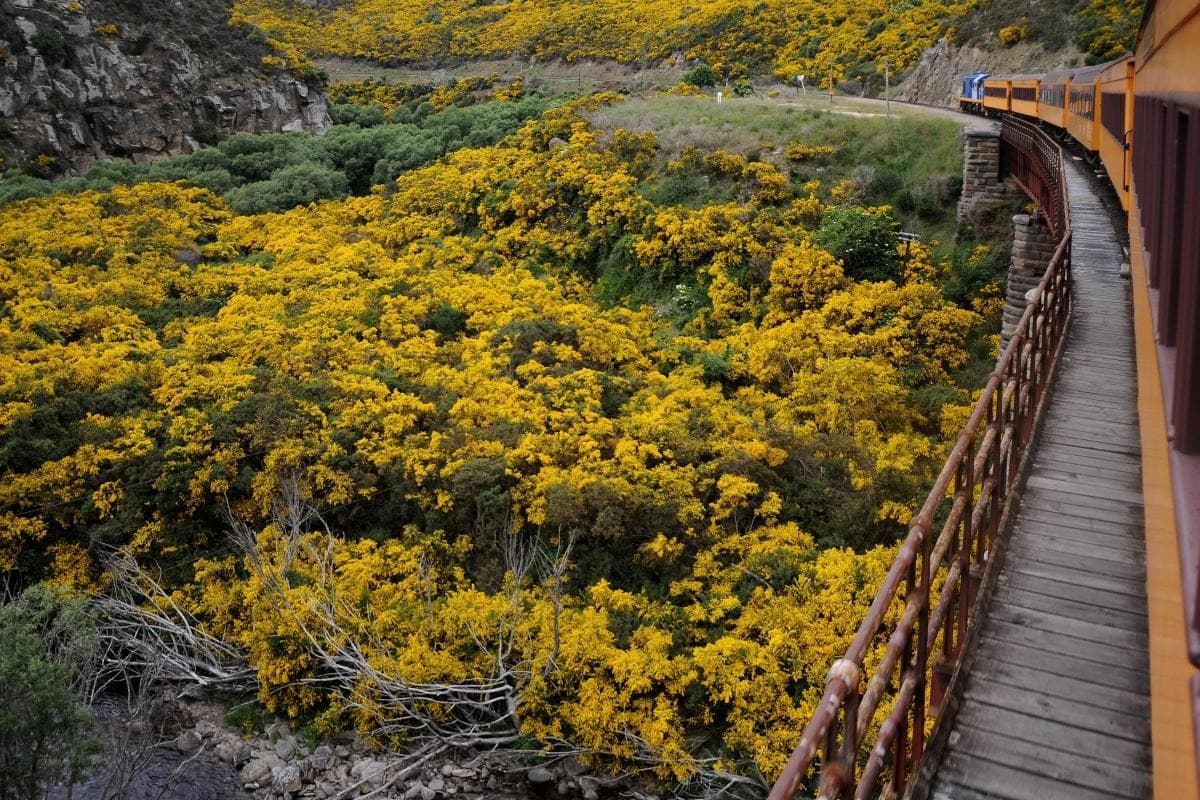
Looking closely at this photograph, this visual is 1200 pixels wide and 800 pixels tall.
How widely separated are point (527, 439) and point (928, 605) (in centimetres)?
967

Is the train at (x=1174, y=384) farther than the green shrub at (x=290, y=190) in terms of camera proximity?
No

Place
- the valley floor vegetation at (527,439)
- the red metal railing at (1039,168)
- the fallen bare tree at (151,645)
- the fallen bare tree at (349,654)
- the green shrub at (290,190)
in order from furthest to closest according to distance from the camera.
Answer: the green shrub at (290,190), the red metal railing at (1039,168), the fallen bare tree at (151,645), the valley floor vegetation at (527,439), the fallen bare tree at (349,654)

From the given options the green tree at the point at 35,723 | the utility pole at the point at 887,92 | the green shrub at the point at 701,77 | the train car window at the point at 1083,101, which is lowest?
the green tree at the point at 35,723

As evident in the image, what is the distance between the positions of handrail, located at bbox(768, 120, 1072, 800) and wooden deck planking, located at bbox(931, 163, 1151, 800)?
18 cm

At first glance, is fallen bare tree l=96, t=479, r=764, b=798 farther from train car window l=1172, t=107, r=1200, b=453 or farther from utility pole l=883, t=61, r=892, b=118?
utility pole l=883, t=61, r=892, b=118

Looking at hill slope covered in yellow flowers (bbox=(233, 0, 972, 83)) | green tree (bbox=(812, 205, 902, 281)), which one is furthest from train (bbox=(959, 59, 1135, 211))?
hill slope covered in yellow flowers (bbox=(233, 0, 972, 83))

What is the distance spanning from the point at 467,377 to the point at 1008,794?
1257cm

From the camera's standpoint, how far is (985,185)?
60.1ft

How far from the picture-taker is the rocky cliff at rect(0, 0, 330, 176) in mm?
28641

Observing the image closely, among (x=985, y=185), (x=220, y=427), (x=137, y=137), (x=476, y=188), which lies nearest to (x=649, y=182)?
(x=476, y=188)

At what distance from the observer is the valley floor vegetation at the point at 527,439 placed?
10070 mm

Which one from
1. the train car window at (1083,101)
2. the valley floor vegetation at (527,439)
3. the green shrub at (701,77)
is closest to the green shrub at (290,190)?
the valley floor vegetation at (527,439)

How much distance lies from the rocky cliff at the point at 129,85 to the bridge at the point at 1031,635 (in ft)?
102

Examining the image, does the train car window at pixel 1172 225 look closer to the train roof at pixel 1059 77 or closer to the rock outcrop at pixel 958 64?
the train roof at pixel 1059 77
